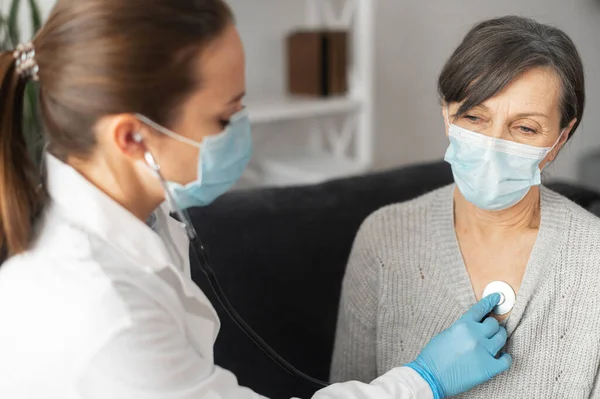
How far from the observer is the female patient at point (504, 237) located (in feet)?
3.85

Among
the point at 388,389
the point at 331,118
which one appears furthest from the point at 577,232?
the point at 331,118

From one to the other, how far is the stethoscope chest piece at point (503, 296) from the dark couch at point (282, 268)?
505 mm

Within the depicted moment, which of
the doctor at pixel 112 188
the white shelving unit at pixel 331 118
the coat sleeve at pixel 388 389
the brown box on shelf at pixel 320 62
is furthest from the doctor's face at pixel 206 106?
the brown box on shelf at pixel 320 62

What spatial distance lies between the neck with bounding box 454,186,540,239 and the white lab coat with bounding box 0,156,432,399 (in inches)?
22.4

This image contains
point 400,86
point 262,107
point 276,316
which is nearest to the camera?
point 276,316

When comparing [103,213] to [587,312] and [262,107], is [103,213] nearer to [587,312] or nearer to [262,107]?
[587,312]

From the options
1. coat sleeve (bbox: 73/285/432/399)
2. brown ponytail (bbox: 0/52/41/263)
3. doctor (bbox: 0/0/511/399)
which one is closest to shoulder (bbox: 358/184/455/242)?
doctor (bbox: 0/0/511/399)

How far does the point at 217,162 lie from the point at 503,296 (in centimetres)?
58

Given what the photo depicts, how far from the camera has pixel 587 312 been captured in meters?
1.23

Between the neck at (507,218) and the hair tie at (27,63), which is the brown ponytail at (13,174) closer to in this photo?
the hair tie at (27,63)

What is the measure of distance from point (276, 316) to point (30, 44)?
2.83ft

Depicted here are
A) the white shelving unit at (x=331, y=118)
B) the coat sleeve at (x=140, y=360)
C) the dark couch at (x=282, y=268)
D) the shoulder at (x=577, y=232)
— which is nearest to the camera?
the coat sleeve at (x=140, y=360)

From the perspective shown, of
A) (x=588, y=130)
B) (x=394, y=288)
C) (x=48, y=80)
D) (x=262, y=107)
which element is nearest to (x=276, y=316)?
(x=394, y=288)

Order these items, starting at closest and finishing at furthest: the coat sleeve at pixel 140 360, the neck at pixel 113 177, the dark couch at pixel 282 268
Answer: the coat sleeve at pixel 140 360 → the neck at pixel 113 177 → the dark couch at pixel 282 268
